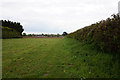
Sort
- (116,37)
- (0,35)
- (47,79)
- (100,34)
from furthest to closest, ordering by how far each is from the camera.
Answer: (0,35) → (100,34) → (116,37) → (47,79)

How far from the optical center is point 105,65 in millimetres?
4500

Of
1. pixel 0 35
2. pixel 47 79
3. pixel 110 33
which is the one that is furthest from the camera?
pixel 0 35

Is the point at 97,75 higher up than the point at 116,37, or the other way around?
the point at 116,37

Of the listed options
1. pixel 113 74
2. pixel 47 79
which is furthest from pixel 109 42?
pixel 47 79

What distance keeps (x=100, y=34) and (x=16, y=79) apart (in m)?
4.23

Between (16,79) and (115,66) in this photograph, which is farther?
(115,66)

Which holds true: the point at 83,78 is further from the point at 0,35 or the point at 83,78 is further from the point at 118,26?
the point at 0,35

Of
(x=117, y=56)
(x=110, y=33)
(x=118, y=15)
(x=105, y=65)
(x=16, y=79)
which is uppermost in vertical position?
(x=118, y=15)

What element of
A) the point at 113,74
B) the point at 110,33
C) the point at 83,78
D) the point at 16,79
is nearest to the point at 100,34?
the point at 110,33

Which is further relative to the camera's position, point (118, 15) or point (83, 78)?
point (118, 15)

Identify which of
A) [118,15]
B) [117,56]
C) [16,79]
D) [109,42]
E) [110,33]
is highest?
[118,15]

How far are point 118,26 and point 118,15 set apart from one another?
0.69m

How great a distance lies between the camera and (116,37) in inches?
155

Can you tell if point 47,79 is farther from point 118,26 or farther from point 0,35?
point 0,35
